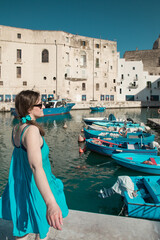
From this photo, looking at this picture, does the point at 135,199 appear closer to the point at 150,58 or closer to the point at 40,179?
the point at 40,179

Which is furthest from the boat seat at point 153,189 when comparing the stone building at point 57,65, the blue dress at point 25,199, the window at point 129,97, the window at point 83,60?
the window at point 129,97

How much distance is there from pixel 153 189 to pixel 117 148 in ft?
17.5

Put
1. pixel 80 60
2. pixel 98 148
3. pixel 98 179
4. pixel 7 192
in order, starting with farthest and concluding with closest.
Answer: pixel 80 60, pixel 98 148, pixel 98 179, pixel 7 192

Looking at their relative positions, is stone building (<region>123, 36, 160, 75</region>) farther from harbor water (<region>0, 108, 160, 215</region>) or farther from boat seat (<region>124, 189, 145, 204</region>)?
boat seat (<region>124, 189, 145, 204</region>)

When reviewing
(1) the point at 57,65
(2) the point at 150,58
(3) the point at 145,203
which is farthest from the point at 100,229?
(2) the point at 150,58

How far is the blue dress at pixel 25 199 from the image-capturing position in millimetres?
1924

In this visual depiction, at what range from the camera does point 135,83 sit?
5444 centimetres

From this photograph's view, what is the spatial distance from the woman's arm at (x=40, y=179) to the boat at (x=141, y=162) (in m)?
7.50

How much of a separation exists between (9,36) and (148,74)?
36972 mm

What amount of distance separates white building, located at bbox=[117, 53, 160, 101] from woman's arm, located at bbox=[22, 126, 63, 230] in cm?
5461

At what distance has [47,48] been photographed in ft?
152

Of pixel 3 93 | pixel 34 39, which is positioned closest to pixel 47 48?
pixel 34 39

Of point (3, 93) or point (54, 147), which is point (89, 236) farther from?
point (3, 93)

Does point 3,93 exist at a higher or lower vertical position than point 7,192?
higher
